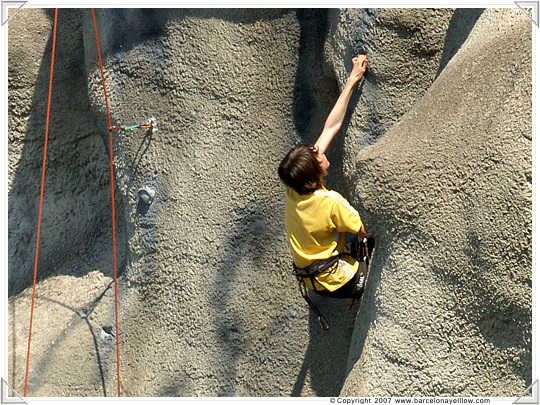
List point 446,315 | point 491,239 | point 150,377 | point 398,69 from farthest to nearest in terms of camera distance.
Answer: point 150,377 < point 398,69 < point 446,315 < point 491,239

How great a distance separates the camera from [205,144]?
108 inches

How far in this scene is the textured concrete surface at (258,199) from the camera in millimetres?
2170

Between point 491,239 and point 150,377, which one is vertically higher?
point 491,239

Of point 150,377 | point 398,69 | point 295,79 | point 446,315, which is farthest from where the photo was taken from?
point 150,377

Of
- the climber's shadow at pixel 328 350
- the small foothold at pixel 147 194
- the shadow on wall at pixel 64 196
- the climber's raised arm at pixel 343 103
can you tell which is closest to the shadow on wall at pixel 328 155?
the climber's shadow at pixel 328 350

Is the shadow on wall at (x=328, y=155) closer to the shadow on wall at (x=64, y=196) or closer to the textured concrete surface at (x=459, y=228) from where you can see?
the textured concrete surface at (x=459, y=228)

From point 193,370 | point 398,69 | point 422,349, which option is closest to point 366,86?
point 398,69

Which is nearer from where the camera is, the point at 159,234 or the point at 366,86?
the point at 366,86

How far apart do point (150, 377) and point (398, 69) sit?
5.22 feet

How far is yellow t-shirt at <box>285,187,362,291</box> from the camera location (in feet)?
7.33

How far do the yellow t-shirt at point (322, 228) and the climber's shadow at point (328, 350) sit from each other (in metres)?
0.42

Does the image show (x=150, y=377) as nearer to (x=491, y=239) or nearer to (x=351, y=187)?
(x=351, y=187)

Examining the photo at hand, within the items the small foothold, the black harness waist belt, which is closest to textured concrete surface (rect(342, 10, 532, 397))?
the black harness waist belt

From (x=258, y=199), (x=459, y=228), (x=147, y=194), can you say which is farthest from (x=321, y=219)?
(x=147, y=194)
